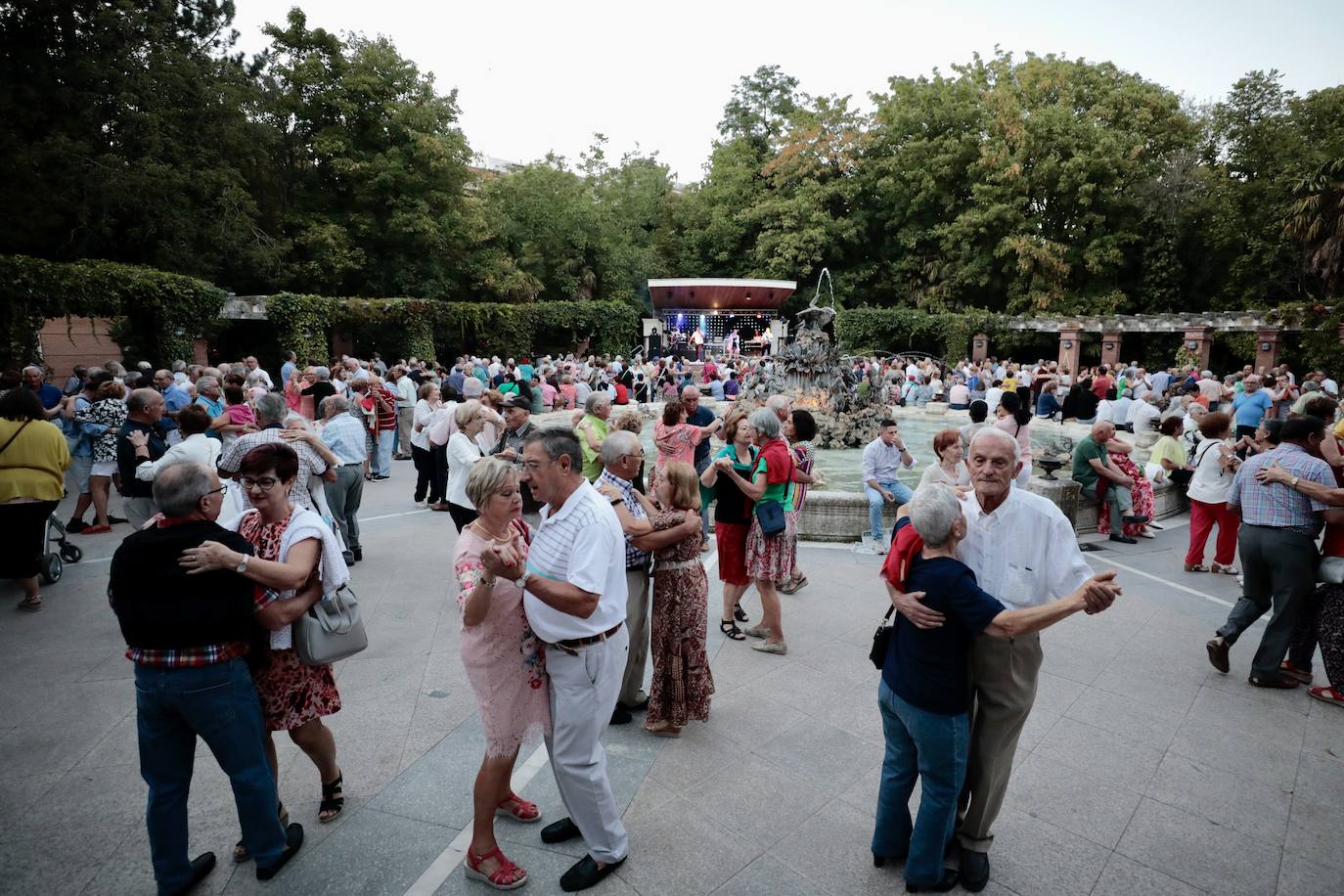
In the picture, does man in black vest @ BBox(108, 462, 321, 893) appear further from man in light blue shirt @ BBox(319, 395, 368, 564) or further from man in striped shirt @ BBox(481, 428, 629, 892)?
man in light blue shirt @ BBox(319, 395, 368, 564)

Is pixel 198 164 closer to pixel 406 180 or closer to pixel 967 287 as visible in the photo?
pixel 406 180

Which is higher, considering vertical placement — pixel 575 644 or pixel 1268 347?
pixel 1268 347

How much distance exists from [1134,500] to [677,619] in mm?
6654

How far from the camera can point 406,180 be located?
26.3 m

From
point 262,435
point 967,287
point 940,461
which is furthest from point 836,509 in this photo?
point 967,287

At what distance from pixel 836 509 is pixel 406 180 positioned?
957 inches

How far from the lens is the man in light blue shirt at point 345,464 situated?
638cm

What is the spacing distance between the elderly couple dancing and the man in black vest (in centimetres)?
→ 79

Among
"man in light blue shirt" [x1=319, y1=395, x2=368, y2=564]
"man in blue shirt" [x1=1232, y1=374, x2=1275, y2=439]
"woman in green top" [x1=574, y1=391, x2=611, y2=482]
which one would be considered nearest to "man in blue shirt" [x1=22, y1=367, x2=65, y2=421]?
"man in light blue shirt" [x1=319, y1=395, x2=368, y2=564]

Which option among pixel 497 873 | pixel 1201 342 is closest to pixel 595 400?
pixel 497 873

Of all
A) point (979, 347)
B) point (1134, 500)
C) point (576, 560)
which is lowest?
point (1134, 500)

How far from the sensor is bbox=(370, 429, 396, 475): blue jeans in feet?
35.9

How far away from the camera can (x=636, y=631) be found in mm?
3996

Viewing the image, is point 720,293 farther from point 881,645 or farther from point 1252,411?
point 881,645
